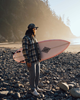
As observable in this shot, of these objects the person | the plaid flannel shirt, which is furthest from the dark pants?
the plaid flannel shirt

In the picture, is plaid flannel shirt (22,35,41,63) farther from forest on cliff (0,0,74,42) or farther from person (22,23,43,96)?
forest on cliff (0,0,74,42)

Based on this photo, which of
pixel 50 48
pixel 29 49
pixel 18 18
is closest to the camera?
pixel 29 49

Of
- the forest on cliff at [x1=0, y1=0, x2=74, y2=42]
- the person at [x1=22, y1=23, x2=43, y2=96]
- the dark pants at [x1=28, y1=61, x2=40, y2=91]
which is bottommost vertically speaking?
the dark pants at [x1=28, y1=61, x2=40, y2=91]

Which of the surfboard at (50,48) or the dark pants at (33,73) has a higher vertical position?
the surfboard at (50,48)

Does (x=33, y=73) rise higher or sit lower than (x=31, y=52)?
lower

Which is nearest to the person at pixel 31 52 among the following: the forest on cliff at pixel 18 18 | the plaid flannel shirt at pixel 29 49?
the plaid flannel shirt at pixel 29 49

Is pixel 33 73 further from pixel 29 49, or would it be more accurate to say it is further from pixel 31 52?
pixel 29 49

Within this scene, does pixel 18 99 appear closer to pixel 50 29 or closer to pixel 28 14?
pixel 28 14

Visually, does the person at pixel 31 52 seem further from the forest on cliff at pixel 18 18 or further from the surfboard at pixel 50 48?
the forest on cliff at pixel 18 18

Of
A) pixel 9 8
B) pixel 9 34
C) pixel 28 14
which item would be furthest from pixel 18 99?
pixel 28 14

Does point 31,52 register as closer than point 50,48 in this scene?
Yes

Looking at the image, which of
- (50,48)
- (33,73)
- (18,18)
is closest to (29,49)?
(33,73)

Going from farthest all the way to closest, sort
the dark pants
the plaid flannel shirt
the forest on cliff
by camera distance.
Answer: the forest on cliff
the dark pants
the plaid flannel shirt

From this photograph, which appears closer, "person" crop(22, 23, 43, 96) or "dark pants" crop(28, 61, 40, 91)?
"person" crop(22, 23, 43, 96)
